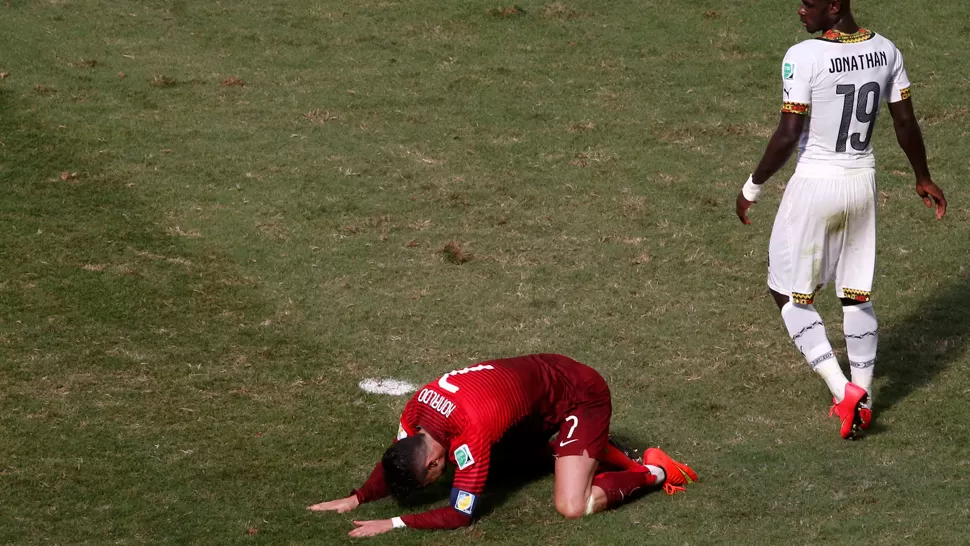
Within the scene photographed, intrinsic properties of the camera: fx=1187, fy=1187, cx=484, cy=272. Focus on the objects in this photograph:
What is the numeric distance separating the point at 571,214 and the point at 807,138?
358 centimetres

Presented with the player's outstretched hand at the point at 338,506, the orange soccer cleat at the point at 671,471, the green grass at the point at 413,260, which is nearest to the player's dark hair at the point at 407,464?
the green grass at the point at 413,260

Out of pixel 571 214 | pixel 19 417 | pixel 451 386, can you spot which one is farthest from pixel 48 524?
pixel 571 214

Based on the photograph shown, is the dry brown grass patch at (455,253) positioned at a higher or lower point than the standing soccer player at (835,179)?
lower

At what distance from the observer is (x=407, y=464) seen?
18.8 feet

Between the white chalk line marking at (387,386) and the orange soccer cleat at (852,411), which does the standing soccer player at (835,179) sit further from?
the white chalk line marking at (387,386)

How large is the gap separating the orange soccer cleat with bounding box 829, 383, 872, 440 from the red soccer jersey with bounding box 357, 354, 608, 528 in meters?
1.46

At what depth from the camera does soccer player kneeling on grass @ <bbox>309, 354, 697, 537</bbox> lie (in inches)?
228

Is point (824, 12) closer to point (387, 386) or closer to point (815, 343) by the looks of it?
point (815, 343)

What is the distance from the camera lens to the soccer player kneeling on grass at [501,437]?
5.80 m

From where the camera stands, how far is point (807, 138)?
22.4ft

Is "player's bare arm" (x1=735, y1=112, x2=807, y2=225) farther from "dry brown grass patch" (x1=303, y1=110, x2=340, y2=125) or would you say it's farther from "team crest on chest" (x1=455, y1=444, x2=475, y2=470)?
"dry brown grass patch" (x1=303, y1=110, x2=340, y2=125)

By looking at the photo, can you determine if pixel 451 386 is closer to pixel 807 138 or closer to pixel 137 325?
pixel 807 138

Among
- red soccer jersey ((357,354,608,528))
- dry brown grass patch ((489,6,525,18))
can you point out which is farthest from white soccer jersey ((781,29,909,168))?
dry brown grass patch ((489,6,525,18))

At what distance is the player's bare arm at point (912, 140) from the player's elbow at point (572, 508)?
2787 mm
